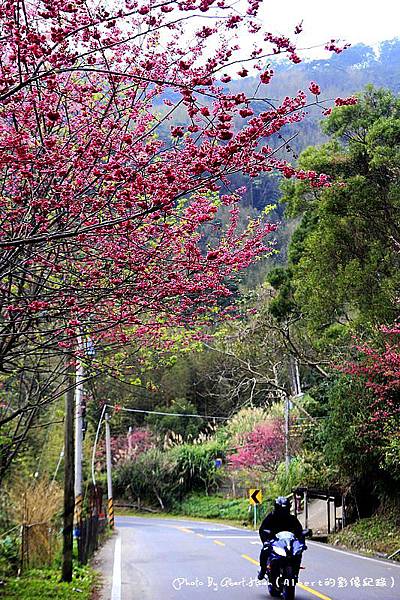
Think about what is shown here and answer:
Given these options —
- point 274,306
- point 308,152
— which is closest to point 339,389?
point 274,306

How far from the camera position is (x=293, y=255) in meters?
23.0

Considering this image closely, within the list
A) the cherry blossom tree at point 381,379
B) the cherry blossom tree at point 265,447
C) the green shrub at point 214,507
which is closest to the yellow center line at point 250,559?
the cherry blossom tree at point 381,379

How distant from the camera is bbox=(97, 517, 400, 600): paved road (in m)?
11.2

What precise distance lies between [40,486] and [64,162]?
12.7m

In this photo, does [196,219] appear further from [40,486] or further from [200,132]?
[40,486]

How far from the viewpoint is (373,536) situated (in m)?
20.7

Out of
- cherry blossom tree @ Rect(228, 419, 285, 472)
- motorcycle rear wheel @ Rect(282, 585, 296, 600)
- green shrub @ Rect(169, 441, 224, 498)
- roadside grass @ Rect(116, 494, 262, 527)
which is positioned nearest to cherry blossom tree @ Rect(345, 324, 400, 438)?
motorcycle rear wheel @ Rect(282, 585, 296, 600)

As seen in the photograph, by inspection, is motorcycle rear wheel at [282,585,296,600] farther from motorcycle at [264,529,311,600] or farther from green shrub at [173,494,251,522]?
green shrub at [173,494,251,522]

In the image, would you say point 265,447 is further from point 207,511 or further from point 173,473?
point 173,473

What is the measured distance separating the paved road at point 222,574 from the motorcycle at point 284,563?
0.88ft

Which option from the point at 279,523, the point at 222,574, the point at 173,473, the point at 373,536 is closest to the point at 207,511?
the point at 173,473

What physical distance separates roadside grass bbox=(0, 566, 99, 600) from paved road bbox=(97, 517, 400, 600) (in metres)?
0.34

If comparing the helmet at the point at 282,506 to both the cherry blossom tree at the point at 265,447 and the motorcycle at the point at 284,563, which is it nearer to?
the motorcycle at the point at 284,563

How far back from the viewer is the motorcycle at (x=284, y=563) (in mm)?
10539
